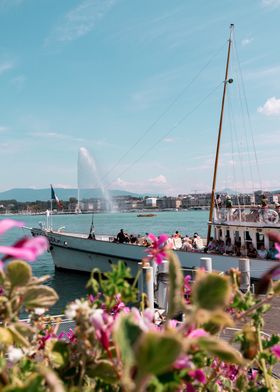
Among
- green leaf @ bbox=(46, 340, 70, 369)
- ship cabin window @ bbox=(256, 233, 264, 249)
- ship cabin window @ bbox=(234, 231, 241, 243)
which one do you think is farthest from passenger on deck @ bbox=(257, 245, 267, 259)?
green leaf @ bbox=(46, 340, 70, 369)

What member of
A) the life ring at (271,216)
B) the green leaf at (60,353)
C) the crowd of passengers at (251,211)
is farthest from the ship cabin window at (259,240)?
the green leaf at (60,353)

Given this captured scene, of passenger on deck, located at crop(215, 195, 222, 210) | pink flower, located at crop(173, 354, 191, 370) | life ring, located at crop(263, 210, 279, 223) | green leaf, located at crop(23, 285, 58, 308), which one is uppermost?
passenger on deck, located at crop(215, 195, 222, 210)

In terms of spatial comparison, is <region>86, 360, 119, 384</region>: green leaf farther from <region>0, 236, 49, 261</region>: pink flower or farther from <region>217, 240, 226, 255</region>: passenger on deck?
<region>217, 240, 226, 255</region>: passenger on deck

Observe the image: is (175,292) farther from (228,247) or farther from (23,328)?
(228,247)

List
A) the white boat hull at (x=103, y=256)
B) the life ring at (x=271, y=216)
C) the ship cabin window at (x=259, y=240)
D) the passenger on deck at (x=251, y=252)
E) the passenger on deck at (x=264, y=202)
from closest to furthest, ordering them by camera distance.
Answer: the life ring at (x=271, y=216), the passenger on deck at (x=264, y=202), the passenger on deck at (x=251, y=252), the ship cabin window at (x=259, y=240), the white boat hull at (x=103, y=256)

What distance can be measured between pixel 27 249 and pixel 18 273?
329 mm

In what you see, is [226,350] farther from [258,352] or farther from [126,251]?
[126,251]

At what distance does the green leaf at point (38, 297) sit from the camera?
128 centimetres

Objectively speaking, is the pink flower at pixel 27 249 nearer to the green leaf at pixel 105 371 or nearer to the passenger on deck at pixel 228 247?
the green leaf at pixel 105 371

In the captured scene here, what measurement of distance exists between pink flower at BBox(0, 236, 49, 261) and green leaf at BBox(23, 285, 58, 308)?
14.1 inches

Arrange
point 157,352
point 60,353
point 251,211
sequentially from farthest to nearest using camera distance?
1. point 251,211
2. point 60,353
3. point 157,352

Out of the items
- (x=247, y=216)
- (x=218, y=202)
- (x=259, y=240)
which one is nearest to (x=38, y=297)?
(x=259, y=240)

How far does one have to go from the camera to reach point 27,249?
0.91 metres

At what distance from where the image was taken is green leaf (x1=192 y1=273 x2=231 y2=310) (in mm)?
862
